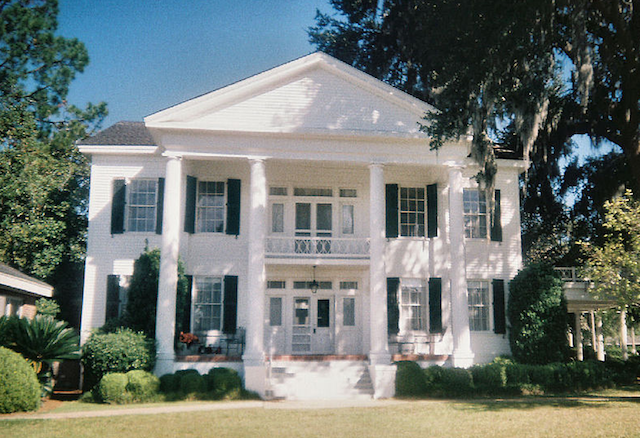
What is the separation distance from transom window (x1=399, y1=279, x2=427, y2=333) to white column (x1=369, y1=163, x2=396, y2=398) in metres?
2.25

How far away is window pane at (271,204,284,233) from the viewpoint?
66.5ft

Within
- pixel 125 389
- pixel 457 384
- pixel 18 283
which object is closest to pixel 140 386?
pixel 125 389

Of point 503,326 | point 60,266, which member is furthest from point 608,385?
point 60,266

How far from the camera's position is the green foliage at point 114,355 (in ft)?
52.6

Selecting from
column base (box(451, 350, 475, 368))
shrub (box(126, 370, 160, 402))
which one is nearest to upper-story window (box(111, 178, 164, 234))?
shrub (box(126, 370, 160, 402))

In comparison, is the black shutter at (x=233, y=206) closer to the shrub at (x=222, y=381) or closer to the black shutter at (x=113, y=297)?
the black shutter at (x=113, y=297)

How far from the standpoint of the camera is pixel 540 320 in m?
19.0

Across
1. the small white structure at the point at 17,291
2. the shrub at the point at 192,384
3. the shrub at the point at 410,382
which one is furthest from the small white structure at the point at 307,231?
the small white structure at the point at 17,291

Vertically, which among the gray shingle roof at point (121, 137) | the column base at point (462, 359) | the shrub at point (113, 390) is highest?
the gray shingle roof at point (121, 137)

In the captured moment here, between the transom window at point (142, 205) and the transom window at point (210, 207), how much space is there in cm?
142

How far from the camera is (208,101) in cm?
1783

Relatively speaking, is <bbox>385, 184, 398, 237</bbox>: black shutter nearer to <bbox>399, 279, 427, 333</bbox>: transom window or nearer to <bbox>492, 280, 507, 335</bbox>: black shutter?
<bbox>399, 279, 427, 333</bbox>: transom window

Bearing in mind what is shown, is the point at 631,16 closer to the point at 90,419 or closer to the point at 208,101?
the point at 208,101

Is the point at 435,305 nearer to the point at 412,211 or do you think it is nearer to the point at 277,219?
the point at 412,211
